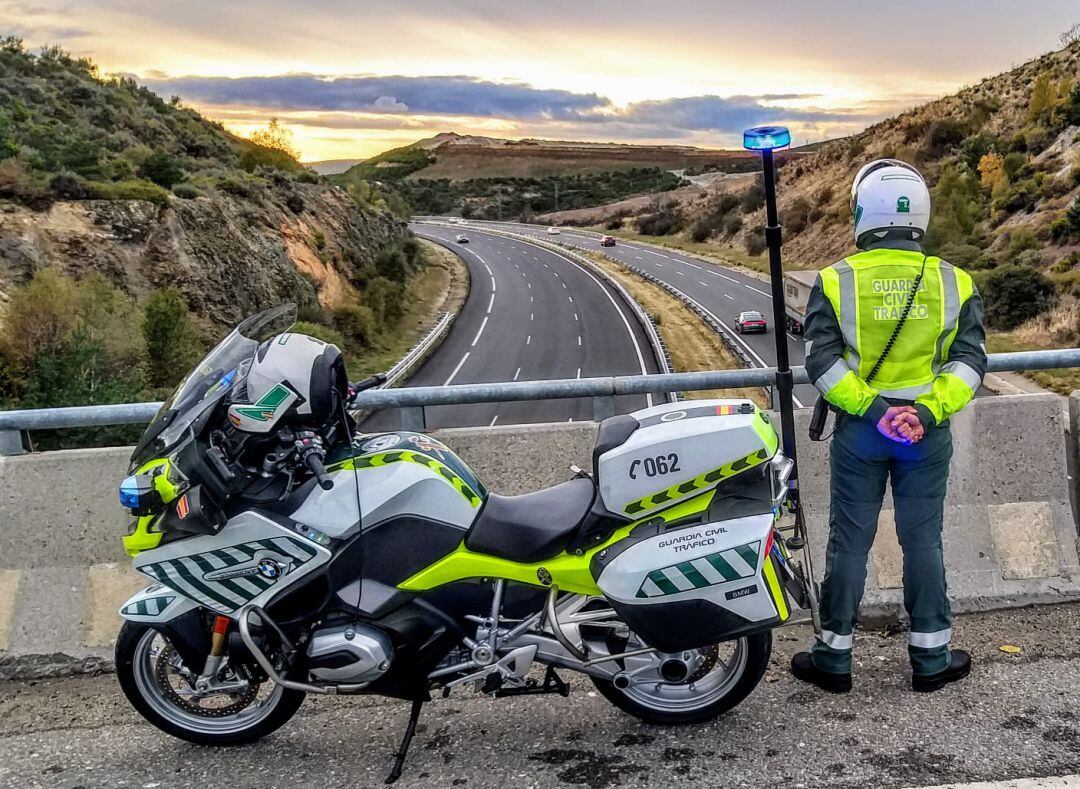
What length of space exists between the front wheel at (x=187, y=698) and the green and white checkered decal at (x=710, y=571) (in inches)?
63.2

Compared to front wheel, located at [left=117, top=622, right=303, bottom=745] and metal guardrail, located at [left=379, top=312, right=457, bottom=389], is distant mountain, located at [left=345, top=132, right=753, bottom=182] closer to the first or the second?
metal guardrail, located at [left=379, top=312, right=457, bottom=389]

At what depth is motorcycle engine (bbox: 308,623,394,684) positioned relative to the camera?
359cm

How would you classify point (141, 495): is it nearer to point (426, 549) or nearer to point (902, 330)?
point (426, 549)

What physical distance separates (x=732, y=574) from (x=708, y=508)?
0.27 metres

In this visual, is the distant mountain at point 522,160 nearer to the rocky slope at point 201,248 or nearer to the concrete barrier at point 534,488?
the rocky slope at point 201,248

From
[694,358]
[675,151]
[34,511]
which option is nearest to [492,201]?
[675,151]

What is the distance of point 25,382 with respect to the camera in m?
23.3

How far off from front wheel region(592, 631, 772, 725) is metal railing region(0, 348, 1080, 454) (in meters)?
1.37

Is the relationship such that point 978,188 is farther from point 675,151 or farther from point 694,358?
point 675,151

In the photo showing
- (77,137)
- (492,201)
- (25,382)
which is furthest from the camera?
(492,201)

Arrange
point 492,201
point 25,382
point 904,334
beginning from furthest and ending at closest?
point 492,201
point 25,382
point 904,334

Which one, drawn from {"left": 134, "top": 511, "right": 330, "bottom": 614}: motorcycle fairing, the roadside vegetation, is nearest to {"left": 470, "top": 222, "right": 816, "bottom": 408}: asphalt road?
the roadside vegetation

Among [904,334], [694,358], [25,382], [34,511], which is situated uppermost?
[904,334]

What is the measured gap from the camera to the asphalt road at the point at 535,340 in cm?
3319
